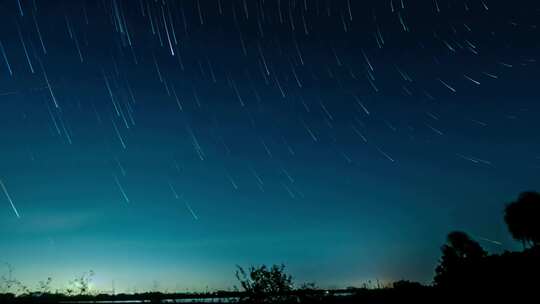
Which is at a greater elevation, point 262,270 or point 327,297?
point 262,270

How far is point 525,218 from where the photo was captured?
141 ft

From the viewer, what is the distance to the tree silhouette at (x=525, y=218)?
42.0m

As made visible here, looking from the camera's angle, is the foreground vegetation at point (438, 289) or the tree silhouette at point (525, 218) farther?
the tree silhouette at point (525, 218)

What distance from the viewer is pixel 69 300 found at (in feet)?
57.3

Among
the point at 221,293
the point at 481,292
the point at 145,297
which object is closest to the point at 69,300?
the point at 145,297

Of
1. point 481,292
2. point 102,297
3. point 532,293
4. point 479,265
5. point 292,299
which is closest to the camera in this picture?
point 532,293

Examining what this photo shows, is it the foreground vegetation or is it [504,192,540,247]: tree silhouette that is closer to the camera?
the foreground vegetation

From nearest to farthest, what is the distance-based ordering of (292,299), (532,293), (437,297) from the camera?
(532,293), (437,297), (292,299)

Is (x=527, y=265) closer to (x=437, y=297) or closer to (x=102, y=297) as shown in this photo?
(x=437, y=297)

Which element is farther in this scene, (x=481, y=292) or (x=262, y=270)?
(x=262, y=270)

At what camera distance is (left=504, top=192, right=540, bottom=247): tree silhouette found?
42.0 metres

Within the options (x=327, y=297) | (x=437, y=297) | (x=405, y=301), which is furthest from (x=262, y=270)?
(x=437, y=297)

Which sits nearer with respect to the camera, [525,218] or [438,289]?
[438,289]

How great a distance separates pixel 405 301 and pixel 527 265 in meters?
3.56
